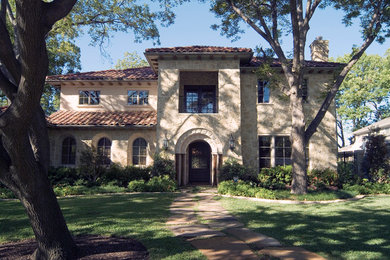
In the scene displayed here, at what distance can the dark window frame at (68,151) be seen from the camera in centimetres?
1625

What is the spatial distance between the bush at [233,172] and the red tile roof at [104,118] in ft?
15.1

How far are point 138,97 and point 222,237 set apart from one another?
43.7 ft

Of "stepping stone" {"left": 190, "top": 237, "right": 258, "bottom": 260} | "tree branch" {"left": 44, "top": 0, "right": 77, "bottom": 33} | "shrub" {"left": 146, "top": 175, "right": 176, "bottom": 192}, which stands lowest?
"stepping stone" {"left": 190, "top": 237, "right": 258, "bottom": 260}

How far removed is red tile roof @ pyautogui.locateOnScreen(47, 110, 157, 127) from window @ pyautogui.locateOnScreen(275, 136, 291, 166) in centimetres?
709

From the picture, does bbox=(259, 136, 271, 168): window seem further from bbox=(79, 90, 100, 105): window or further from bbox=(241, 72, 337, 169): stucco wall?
bbox=(79, 90, 100, 105): window

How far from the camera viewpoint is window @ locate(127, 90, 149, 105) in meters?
17.4

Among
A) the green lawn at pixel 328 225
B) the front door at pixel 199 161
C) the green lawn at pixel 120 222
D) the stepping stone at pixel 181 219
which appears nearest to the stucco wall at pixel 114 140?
the front door at pixel 199 161

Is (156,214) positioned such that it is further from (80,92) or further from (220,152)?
(80,92)

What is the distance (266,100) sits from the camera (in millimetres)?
16000

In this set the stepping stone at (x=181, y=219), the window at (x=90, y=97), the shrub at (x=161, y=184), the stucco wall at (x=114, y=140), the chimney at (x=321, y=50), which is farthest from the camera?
the chimney at (x=321, y=50)

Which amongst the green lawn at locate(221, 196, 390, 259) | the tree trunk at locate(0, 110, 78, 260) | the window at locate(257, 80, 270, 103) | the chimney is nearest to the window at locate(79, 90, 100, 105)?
the window at locate(257, 80, 270, 103)

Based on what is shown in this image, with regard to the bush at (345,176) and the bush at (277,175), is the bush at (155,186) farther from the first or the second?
the bush at (345,176)

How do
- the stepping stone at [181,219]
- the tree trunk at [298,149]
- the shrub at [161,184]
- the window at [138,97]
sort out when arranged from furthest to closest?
1. the window at [138,97]
2. the shrub at [161,184]
3. the tree trunk at [298,149]
4. the stepping stone at [181,219]

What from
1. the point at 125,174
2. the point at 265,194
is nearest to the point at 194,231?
the point at 265,194
